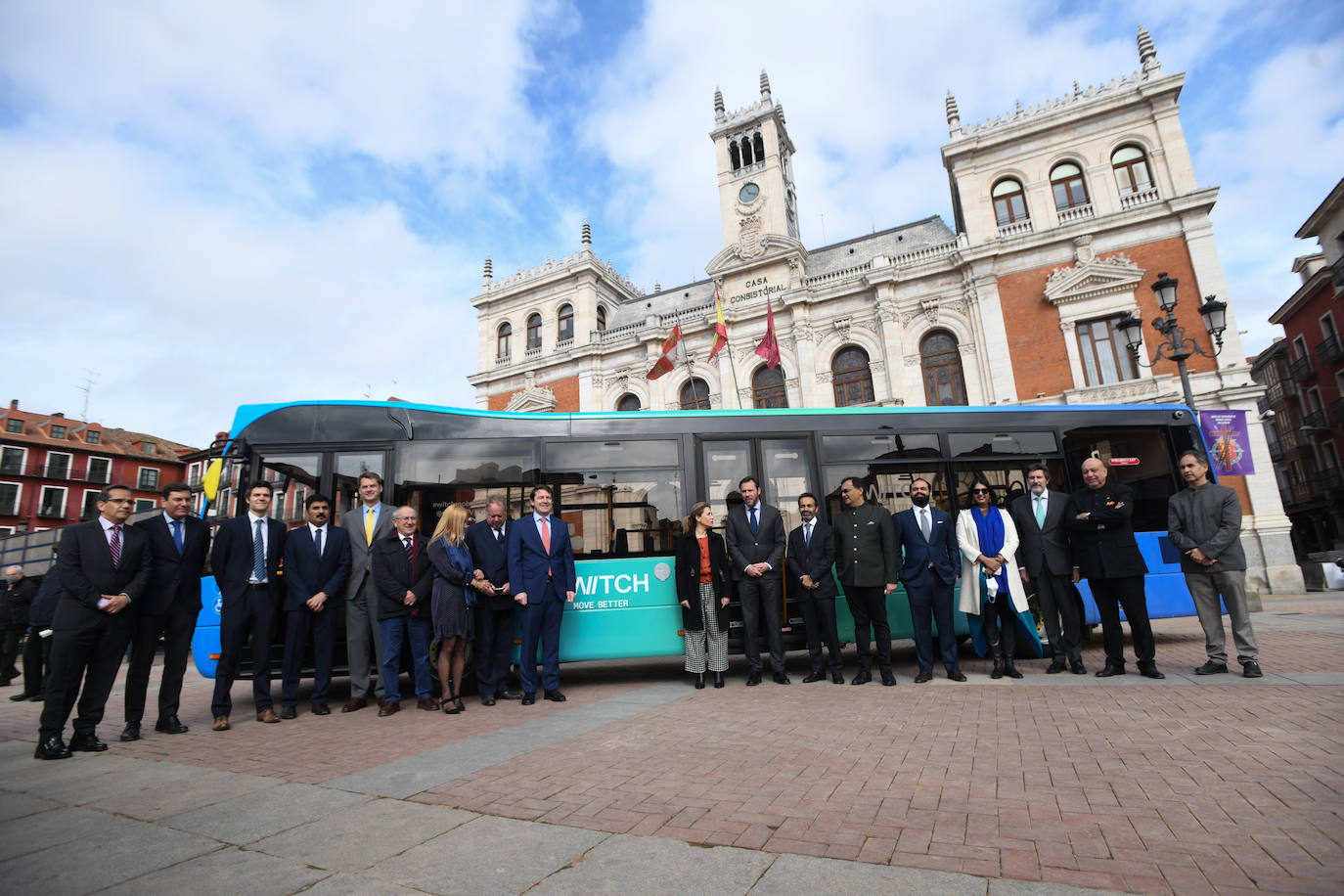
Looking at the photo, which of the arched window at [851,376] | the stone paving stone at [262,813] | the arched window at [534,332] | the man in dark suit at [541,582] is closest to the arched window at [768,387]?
the arched window at [851,376]

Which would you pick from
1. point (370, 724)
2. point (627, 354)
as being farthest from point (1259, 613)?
point (627, 354)

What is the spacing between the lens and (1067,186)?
875 inches

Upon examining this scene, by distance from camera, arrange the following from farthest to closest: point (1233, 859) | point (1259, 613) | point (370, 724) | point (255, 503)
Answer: point (1259, 613), point (255, 503), point (370, 724), point (1233, 859)

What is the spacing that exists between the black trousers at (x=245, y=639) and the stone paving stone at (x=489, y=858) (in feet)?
12.6

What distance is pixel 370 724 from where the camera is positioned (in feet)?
16.9

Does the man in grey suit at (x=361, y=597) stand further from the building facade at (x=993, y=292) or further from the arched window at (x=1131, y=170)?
the arched window at (x=1131, y=170)

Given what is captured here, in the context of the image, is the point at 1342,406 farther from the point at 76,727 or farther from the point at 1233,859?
the point at 76,727

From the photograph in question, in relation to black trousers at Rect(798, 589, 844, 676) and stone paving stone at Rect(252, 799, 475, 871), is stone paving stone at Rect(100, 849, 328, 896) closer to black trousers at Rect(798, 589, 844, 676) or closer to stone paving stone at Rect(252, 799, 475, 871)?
stone paving stone at Rect(252, 799, 475, 871)

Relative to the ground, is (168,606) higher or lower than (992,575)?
higher

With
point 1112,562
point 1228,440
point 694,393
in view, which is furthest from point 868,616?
point 694,393

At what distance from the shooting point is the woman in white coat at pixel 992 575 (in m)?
6.23

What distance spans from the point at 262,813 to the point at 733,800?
2274 millimetres

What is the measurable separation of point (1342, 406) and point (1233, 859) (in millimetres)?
38140

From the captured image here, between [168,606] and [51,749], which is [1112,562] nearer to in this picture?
[168,606]
